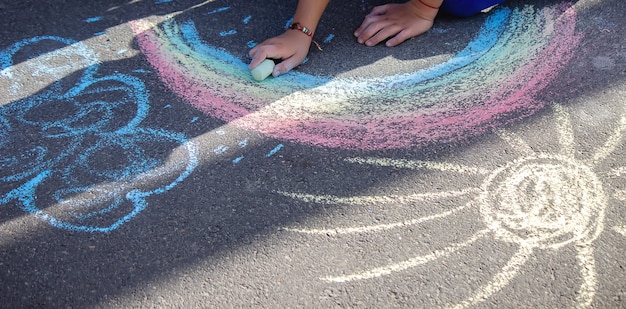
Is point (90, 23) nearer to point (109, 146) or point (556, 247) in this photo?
point (109, 146)

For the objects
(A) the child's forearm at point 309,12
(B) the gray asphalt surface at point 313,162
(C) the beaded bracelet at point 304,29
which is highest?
(A) the child's forearm at point 309,12

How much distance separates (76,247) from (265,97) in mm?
938

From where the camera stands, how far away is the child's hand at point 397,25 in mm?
2684

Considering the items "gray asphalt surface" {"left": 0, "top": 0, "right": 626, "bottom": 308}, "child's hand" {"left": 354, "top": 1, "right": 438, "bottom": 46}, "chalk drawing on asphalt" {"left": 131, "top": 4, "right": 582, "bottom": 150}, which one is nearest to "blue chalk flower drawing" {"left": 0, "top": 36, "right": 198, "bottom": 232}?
"gray asphalt surface" {"left": 0, "top": 0, "right": 626, "bottom": 308}

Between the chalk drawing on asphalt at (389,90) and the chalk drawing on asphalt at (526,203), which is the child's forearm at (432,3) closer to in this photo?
the chalk drawing on asphalt at (389,90)

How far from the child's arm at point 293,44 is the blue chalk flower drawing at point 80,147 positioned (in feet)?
1.68

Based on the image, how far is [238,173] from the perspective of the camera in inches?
83.1

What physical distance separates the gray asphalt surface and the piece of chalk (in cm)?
5

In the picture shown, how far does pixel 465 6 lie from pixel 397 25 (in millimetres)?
330

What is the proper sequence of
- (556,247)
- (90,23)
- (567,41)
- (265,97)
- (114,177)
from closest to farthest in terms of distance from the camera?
(556,247)
(114,177)
(265,97)
(567,41)
(90,23)

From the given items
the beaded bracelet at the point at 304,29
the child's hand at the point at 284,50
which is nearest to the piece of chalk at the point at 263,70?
the child's hand at the point at 284,50

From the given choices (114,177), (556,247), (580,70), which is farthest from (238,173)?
(580,70)

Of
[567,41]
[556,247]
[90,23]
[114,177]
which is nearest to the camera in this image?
[556,247]

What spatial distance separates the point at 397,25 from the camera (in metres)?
2.71
